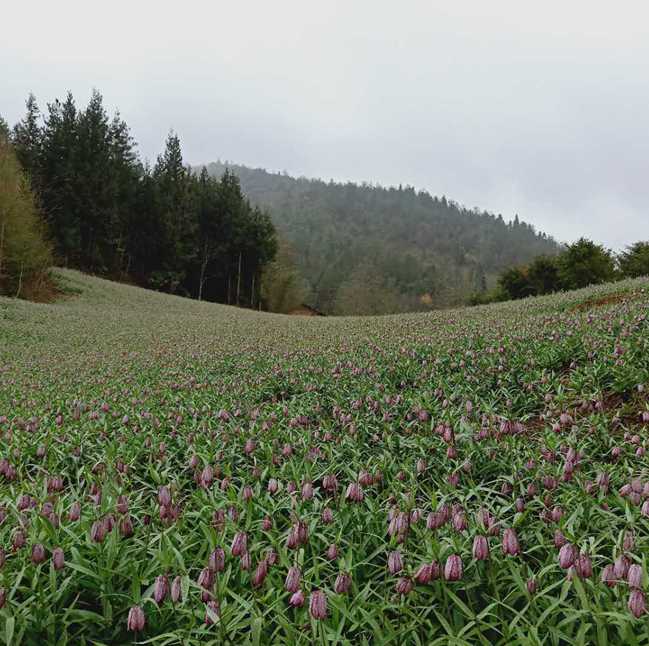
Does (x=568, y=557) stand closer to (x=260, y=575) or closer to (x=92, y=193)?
(x=260, y=575)

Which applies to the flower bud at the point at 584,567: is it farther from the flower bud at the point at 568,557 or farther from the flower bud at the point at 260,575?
the flower bud at the point at 260,575

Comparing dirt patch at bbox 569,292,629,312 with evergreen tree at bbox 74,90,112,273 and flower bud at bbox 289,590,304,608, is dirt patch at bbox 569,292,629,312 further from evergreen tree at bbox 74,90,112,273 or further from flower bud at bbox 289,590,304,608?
evergreen tree at bbox 74,90,112,273

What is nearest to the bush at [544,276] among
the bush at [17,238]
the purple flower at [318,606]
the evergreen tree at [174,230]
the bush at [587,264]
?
the bush at [587,264]

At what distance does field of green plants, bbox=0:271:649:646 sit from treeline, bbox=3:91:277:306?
117 feet

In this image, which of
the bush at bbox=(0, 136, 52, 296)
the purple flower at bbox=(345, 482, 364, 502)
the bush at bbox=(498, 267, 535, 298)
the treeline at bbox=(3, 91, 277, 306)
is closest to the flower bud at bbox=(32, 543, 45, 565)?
the purple flower at bbox=(345, 482, 364, 502)

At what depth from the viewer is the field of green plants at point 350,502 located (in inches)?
70.4

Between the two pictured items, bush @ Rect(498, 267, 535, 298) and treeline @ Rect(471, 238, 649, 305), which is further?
bush @ Rect(498, 267, 535, 298)

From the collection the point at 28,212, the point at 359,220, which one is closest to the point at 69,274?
the point at 28,212

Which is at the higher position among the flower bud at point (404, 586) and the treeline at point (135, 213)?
the treeline at point (135, 213)

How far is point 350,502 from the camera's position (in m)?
2.75

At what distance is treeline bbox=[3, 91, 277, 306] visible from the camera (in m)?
38.5

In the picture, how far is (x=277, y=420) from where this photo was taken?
4.61 meters

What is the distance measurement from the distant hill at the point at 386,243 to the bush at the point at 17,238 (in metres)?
39.6

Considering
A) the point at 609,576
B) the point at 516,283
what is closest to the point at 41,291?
the point at 516,283
